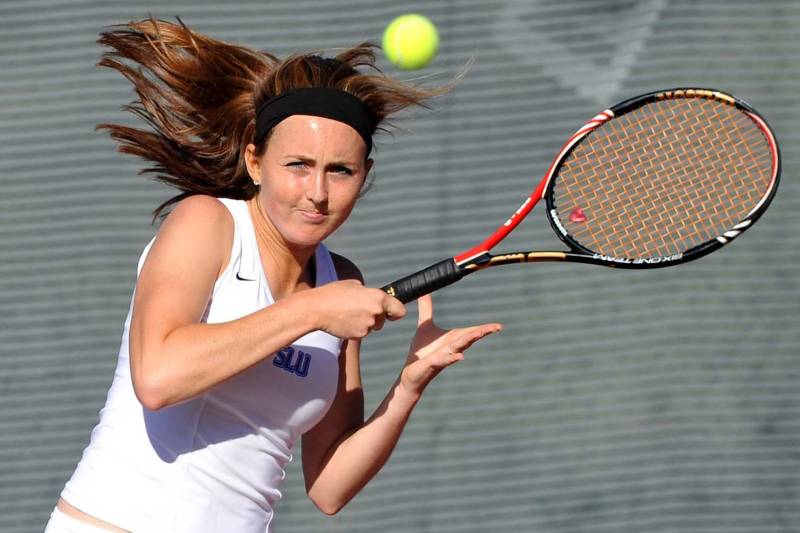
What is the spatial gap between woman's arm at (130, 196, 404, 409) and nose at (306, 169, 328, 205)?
0.17 meters

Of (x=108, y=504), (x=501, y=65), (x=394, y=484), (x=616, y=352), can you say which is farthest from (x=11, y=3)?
(x=108, y=504)

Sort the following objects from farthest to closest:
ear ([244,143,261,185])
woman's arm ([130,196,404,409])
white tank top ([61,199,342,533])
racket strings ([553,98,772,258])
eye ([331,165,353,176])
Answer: racket strings ([553,98,772,258]) < ear ([244,143,261,185]) < eye ([331,165,353,176]) < white tank top ([61,199,342,533]) < woman's arm ([130,196,404,409])

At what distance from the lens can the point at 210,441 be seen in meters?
2.09

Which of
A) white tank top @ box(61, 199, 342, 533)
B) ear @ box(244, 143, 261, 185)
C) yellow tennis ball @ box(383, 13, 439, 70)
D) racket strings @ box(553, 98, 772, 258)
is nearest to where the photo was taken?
white tank top @ box(61, 199, 342, 533)

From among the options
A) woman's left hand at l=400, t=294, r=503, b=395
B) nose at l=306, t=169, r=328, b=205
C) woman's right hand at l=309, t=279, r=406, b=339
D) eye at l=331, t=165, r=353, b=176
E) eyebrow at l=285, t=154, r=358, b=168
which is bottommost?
woman's left hand at l=400, t=294, r=503, b=395

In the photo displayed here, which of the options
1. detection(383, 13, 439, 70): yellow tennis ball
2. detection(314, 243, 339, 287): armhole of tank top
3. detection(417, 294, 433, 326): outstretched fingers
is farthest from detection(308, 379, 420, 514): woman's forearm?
detection(383, 13, 439, 70): yellow tennis ball

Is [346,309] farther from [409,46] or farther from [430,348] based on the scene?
[409,46]

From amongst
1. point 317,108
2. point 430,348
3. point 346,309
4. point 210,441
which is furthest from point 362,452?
point 317,108

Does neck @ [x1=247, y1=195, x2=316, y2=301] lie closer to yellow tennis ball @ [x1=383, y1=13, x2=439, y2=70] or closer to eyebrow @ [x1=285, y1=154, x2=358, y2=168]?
eyebrow @ [x1=285, y1=154, x2=358, y2=168]

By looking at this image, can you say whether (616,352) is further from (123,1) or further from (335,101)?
(335,101)

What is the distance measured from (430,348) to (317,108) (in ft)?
1.55

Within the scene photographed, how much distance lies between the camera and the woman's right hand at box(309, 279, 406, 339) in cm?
196

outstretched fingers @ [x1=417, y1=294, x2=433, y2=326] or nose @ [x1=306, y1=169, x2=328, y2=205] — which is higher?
nose @ [x1=306, y1=169, x2=328, y2=205]

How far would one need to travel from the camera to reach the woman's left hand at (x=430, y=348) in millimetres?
2160
